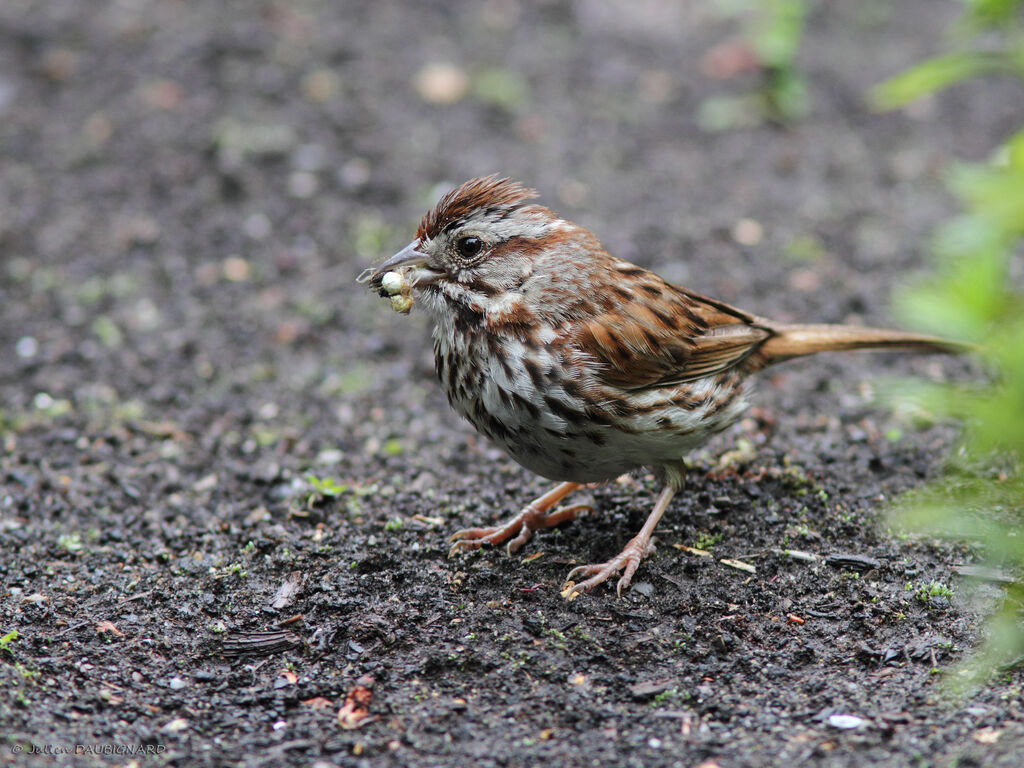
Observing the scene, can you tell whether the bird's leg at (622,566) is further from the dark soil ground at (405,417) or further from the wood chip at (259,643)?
the wood chip at (259,643)

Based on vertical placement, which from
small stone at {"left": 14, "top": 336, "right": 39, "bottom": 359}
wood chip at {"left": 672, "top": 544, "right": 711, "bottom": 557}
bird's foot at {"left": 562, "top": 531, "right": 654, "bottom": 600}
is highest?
small stone at {"left": 14, "top": 336, "right": 39, "bottom": 359}

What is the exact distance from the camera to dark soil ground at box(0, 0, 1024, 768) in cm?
332

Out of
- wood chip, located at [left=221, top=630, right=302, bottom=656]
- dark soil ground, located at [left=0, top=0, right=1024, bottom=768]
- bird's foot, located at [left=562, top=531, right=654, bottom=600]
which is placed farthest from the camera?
bird's foot, located at [left=562, top=531, right=654, bottom=600]

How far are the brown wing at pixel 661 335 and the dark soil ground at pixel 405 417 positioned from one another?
2.08ft

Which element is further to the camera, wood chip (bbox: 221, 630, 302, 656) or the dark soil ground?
wood chip (bbox: 221, 630, 302, 656)

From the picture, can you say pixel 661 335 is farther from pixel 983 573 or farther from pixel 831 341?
pixel 983 573

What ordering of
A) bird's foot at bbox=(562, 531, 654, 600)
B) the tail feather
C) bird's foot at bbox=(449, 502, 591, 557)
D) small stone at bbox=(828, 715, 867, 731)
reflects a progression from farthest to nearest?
the tail feather
bird's foot at bbox=(449, 502, 591, 557)
bird's foot at bbox=(562, 531, 654, 600)
small stone at bbox=(828, 715, 867, 731)

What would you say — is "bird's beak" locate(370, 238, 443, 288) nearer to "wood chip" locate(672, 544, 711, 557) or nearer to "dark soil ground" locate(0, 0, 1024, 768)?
"dark soil ground" locate(0, 0, 1024, 768)

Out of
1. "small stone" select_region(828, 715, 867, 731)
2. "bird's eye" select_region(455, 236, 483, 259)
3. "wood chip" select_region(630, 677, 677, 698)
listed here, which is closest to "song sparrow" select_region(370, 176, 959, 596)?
"bird's eye" select_region(455, 236, 483, 259)

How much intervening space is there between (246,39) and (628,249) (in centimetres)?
375

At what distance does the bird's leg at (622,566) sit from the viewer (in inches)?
153

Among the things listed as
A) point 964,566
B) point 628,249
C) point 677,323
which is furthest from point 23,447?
point 964,566

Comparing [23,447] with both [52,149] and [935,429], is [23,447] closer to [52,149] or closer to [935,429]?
[52,149]

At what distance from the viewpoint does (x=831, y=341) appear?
4566 millimetres
